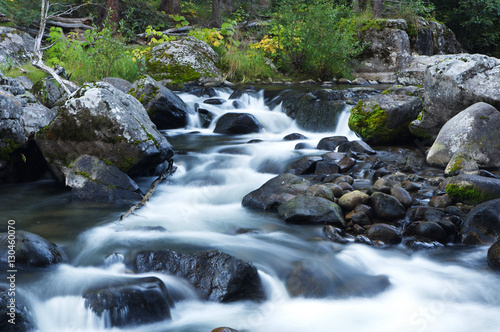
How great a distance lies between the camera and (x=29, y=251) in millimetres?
3602

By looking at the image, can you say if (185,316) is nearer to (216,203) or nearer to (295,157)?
(216,203)

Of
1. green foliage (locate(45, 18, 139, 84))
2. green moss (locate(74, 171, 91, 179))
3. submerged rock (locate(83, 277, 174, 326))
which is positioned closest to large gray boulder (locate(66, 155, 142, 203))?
green moss (locate(74, 171, 91, 179))

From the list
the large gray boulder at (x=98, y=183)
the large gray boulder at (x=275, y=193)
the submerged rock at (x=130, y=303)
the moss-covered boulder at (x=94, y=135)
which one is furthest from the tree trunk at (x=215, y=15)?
the submerged rock at (x=130, y=303)

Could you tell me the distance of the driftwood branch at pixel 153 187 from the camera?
201 inches

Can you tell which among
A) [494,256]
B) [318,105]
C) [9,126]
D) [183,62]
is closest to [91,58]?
[183,62]

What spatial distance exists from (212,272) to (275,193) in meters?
2.10

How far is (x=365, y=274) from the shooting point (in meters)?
3.97

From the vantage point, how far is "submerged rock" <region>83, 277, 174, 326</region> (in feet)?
10.2

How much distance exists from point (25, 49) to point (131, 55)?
2845 millimetres

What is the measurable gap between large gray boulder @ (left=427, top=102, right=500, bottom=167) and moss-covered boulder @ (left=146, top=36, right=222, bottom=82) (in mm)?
8779

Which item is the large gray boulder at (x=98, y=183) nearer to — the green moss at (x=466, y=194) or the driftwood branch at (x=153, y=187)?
the driftwood branch at (x=153, y=187)

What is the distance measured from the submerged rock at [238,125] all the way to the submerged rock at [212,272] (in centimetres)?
588

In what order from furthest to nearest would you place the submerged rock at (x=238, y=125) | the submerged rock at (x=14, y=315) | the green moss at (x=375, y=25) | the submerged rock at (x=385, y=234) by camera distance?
the green moss at (x=375, y=25)
the submerged rock at (x=238, y=125)
the submerged rock at (x=385, y=234)
the submerged rock at (x=14, y=315)

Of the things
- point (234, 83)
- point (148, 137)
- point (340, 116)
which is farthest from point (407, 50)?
point (148, 137)
